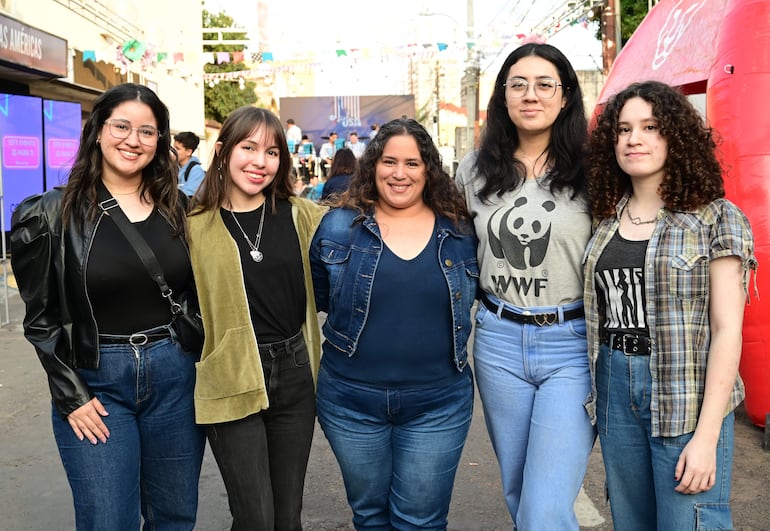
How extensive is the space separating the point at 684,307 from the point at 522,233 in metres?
0.66

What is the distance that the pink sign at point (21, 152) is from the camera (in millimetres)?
10531

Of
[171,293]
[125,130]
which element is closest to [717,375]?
[171,293]

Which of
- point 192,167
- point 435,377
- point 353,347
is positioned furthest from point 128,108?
point 192,167

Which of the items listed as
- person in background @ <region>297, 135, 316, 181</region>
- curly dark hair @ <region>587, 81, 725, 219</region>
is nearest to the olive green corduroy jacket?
curly dark hair @ <region>587, 81, 725, 219</region>

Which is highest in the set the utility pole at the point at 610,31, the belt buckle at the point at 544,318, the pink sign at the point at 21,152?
the utility pole at the point at 610,31

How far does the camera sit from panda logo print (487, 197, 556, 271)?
2.73 metres

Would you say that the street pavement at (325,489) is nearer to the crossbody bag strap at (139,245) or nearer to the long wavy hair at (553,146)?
the crossbody bag strap at (139,245)

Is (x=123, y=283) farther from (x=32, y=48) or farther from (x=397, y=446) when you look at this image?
(x=32, y=48)

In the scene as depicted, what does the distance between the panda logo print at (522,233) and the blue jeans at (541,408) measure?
0.19m

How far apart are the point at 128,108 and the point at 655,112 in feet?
6.03

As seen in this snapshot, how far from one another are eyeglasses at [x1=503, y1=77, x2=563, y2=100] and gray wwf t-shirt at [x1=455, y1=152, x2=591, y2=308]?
0.33 meters

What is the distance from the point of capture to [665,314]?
2.35 meters

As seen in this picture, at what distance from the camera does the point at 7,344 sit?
24.4ft

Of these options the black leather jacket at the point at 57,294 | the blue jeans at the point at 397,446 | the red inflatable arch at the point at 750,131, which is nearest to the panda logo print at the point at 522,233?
the blue jeans at the point at 397,446
